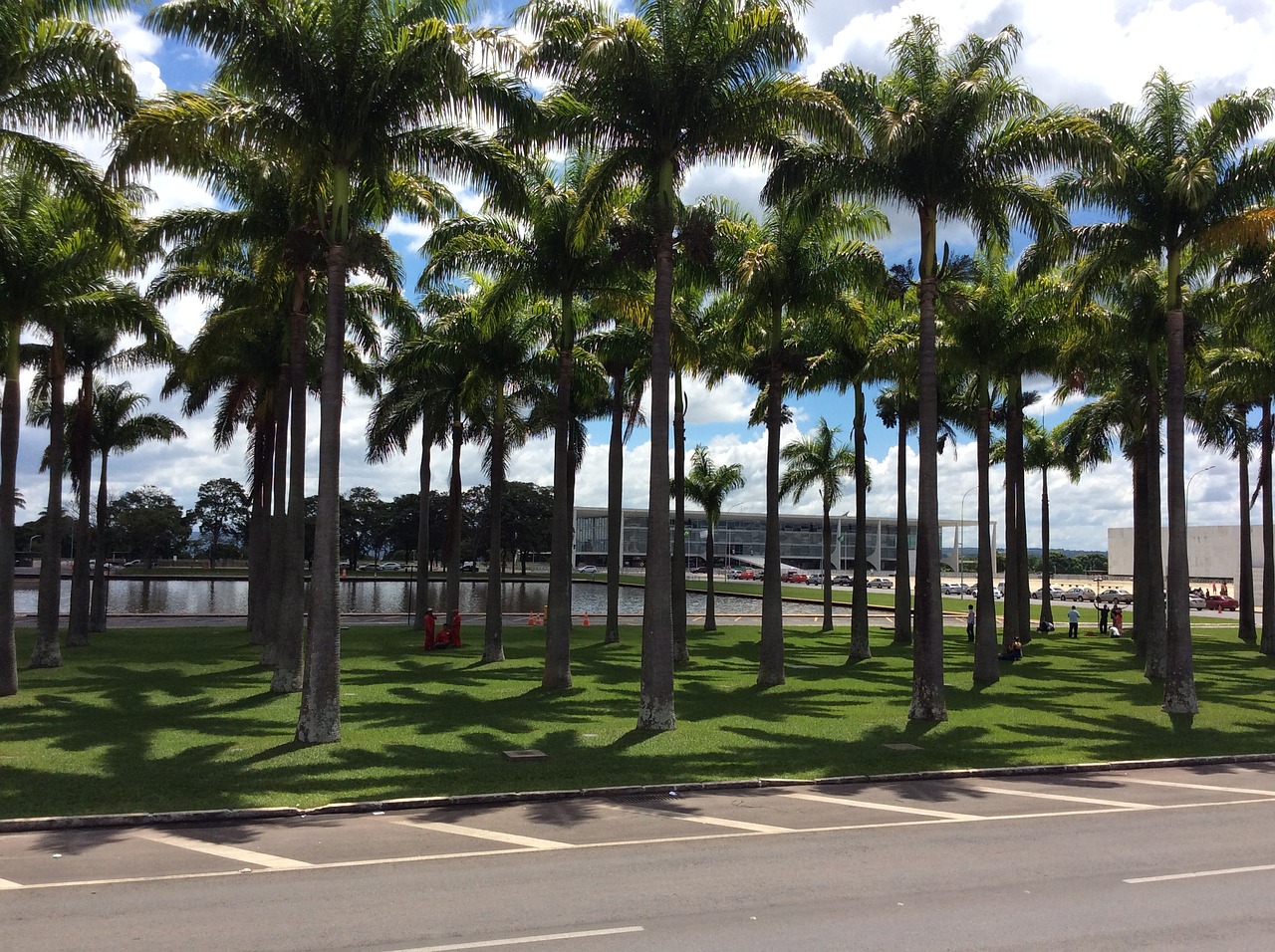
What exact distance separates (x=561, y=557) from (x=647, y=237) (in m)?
7.76

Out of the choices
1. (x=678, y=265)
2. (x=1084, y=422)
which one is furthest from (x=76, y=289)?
(x=1084, y=422)

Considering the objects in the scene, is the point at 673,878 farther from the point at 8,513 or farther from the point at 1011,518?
the point at 1011,518

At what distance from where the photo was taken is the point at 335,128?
16094 millimetres

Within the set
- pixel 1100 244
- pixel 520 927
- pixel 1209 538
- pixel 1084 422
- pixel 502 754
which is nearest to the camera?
pixel 520 927

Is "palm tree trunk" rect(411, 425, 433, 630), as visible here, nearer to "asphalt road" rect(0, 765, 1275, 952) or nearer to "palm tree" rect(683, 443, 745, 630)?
"palm tree" rect(683, 443, 745, 630)

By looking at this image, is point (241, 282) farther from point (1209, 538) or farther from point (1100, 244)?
point (1209, 538)

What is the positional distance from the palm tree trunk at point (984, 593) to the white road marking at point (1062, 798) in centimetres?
1115

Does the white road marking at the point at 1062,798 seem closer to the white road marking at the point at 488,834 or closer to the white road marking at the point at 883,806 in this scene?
the white road marking at the point at 883,806

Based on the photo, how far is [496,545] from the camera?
2814 centimetres

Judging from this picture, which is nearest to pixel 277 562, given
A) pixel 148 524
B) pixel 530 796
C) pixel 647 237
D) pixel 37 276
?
pixel 37 276

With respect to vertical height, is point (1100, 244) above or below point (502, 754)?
above

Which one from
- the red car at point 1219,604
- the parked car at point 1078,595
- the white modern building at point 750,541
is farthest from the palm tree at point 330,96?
the white modern building at point 750,541

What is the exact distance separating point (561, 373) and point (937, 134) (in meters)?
9.51

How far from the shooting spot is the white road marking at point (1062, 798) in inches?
486
